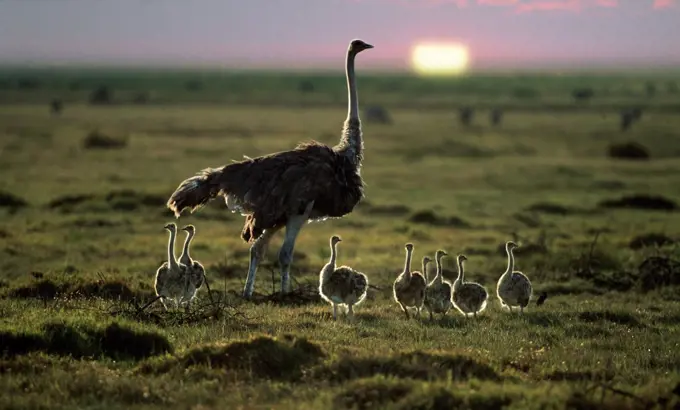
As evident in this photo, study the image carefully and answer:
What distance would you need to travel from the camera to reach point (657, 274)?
16500 mm

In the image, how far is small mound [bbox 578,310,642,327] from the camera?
1273 centimetres

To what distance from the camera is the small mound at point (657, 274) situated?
16406 mm

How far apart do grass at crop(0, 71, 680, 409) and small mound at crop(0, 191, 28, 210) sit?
0.52 feet

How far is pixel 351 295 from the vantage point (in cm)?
1233

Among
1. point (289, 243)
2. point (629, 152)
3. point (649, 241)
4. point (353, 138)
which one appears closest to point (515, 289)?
point (289, 243)

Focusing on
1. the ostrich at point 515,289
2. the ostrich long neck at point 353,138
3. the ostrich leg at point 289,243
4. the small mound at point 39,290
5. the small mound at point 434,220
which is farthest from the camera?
the small mound at point 434,220

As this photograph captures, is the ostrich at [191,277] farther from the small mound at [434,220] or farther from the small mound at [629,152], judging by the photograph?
the small mound at [629,152]

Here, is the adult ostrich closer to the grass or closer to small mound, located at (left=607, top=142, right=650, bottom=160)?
the grass

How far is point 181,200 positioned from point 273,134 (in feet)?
150

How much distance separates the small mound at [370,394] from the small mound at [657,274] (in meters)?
9.22

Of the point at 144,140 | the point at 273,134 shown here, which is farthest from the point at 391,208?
the point at 273,134

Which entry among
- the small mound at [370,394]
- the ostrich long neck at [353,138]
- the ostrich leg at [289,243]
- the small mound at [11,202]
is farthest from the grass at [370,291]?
the ostrich long neck at [353,138]

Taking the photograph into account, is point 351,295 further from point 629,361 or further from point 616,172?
point 616,172

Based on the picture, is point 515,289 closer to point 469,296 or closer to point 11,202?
point 469,296
